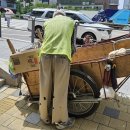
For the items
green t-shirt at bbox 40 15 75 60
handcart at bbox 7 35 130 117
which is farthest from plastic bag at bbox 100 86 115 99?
green t-shirt at bbox 40 15 75 60

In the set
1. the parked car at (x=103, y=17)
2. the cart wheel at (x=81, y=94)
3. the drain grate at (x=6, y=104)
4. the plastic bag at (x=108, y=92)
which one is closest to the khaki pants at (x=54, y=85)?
the cart wheel at (x=81, y=94)

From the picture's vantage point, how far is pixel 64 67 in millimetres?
3160

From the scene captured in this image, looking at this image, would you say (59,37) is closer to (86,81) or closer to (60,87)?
(60,87)

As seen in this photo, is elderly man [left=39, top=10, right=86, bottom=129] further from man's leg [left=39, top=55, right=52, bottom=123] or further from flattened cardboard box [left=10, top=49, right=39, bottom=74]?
flattened cardboard box [left=10, top=49, right=39, bottom=74]

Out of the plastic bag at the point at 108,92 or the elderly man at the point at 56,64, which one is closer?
the elderly man at the point at 56,64

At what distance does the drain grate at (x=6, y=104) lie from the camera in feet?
12.9

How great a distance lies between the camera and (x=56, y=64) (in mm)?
3158

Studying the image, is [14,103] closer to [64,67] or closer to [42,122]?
[42,122]

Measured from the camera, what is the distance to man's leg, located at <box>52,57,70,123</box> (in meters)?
3.16

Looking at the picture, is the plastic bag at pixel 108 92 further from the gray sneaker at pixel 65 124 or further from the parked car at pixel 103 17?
the parked car at pixel 103 17

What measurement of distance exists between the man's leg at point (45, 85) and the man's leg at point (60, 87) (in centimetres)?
10

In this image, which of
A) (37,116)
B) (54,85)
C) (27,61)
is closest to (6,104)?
(37,116)

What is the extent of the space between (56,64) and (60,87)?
1.07 ft

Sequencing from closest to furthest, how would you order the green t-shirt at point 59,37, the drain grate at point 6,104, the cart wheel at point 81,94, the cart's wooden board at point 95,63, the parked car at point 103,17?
the green t-shirt at point 59,37
the cart's wooden board at point 95,63
the cart wheel at point 81,94
the drain grate at point 6,104
the parked car at point 103,17
